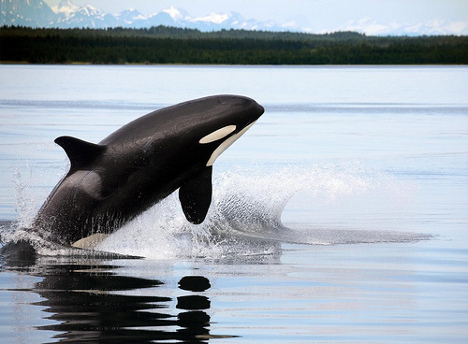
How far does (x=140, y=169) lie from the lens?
1069 centimetres

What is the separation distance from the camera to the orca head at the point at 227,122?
35.5 ft

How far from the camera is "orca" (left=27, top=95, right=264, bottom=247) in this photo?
10484 mm

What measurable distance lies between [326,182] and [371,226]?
229 centimetres

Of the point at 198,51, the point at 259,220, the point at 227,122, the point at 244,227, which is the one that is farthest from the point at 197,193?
the point at 198,51

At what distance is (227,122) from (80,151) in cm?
168

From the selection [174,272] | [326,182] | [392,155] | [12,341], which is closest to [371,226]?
[326,182]

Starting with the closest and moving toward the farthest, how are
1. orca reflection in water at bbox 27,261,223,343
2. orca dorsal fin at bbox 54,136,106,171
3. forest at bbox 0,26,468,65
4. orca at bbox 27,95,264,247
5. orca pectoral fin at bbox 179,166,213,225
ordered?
orca reflection in water at bbox 27,261,223,343
orca dorsal fin at bbox 54,136,106,171
orca at bbox 27,95,264,247
orca pectoral fin at bbox 179,166,213,225
forest at bbox 0,26,468,65

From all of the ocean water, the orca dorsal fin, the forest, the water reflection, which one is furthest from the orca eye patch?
the forest

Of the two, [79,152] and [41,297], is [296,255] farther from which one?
[41,297]

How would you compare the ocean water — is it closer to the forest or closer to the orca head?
the orca head

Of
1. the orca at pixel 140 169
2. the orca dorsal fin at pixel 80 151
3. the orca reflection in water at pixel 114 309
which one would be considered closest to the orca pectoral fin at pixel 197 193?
the orca at pixel 140 169

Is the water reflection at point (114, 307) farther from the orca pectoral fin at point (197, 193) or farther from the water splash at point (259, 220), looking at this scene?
the orca pectoral fin at point (197, 193)

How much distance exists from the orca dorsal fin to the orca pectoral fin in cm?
116

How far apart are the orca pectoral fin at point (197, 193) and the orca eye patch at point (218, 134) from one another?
425 mm
